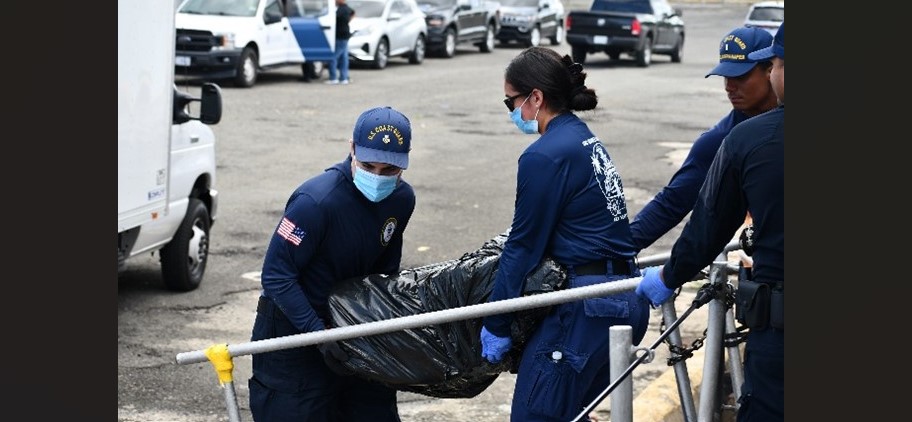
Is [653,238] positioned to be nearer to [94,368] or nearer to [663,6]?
[94,368]

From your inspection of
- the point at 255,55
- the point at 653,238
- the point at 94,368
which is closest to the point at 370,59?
the point at 255,55

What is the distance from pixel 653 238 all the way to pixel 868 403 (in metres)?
2.53

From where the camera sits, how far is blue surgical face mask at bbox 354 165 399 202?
15.7ft

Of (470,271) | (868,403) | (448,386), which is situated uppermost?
(868,403)

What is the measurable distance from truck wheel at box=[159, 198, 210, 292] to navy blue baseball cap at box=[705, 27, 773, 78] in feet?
16.6

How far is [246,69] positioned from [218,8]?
1232 millimetres

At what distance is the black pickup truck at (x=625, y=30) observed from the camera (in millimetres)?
31078

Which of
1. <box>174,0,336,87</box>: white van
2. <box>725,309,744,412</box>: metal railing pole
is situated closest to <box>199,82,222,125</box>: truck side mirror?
<box>725,309,744,412</box>: metal railing pole

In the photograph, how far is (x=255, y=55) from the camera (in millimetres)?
23656

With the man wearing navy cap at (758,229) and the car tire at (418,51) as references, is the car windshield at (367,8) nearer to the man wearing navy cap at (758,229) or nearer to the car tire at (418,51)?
the car tire at (418,51)

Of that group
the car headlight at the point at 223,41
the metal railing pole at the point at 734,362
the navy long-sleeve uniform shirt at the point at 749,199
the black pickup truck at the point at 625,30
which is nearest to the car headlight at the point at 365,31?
the car headlight at the point at 223,41

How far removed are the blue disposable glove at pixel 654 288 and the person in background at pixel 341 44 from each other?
21088mm

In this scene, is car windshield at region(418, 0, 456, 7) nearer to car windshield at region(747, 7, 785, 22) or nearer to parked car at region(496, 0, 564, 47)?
parked car at region(496, 0, 564, 47)

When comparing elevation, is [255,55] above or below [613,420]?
below
